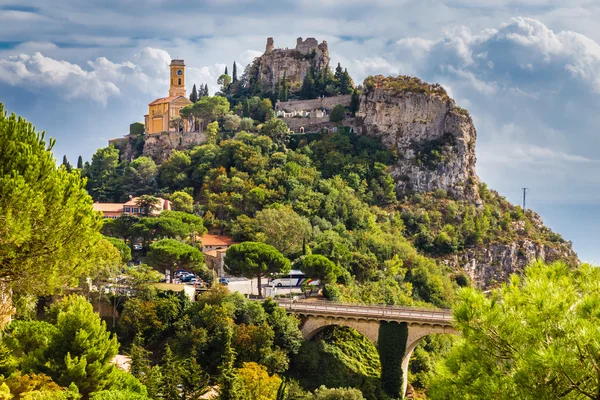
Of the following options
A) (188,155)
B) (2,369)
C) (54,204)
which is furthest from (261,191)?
(54,204)

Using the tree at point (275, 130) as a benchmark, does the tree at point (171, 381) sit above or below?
below

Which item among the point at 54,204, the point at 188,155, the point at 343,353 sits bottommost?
the point at 343,353

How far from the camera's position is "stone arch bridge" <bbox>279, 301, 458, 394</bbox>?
35719 millimetres

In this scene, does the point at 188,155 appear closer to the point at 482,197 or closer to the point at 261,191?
the point at 261,191

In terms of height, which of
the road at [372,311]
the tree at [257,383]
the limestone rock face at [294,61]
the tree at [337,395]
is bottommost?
the tree at [337,395]

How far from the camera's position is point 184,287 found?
38.0 m

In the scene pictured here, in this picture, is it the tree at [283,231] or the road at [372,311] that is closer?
the road at [372,311]

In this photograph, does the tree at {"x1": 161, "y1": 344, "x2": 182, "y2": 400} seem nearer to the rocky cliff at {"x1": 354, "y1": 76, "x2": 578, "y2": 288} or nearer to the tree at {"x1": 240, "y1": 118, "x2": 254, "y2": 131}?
the rocky cliff at {"x1": 354, "y1": 76, "x2": 578, "y2": 288}

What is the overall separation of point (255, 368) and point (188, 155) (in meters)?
41.8

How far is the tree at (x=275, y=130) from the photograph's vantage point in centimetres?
7156

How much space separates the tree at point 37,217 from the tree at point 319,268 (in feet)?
85.8

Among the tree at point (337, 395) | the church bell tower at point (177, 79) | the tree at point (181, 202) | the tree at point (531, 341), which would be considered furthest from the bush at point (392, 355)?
the church bell tower at point (177, 79)

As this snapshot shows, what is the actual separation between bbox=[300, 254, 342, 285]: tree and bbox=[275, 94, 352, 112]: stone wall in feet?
123

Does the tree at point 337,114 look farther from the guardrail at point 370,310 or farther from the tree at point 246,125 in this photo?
the guardrail at point 370,310
